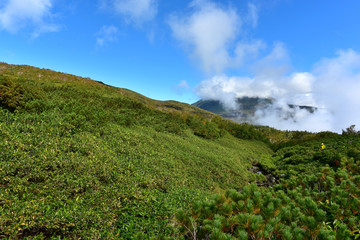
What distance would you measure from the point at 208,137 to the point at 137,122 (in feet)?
33.6

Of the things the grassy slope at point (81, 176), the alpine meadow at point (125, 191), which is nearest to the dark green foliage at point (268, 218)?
the alpine meadow at point (125, 191)

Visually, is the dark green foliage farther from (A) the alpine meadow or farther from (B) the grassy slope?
(B) the grassy slope

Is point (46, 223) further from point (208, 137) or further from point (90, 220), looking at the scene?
point (208, 137)

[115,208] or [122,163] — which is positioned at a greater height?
[122,163]

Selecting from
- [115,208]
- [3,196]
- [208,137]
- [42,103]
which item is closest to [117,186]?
[115,208]

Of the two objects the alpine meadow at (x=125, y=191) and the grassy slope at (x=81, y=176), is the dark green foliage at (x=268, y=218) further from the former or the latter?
the grassy slope at (x=81, y=176)

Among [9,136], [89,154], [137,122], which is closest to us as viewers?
[9,136]

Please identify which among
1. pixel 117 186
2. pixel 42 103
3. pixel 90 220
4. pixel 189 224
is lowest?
pixel 90 220

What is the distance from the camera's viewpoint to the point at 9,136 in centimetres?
621

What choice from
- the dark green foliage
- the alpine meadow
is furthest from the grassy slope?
the dark green foliage

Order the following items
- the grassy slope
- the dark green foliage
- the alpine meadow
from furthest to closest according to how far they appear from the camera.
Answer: the grassy slope → the alpine meadow → the dark green foliage

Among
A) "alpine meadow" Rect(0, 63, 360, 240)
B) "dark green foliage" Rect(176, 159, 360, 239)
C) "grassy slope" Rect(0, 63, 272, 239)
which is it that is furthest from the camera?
"grassy slope" Rect(0, 63, 272, 239)

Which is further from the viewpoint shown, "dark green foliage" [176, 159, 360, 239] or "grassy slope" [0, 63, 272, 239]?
"grassy slope" [0, 63, 272, 239]

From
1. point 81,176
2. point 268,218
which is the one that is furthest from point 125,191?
point 268,218
